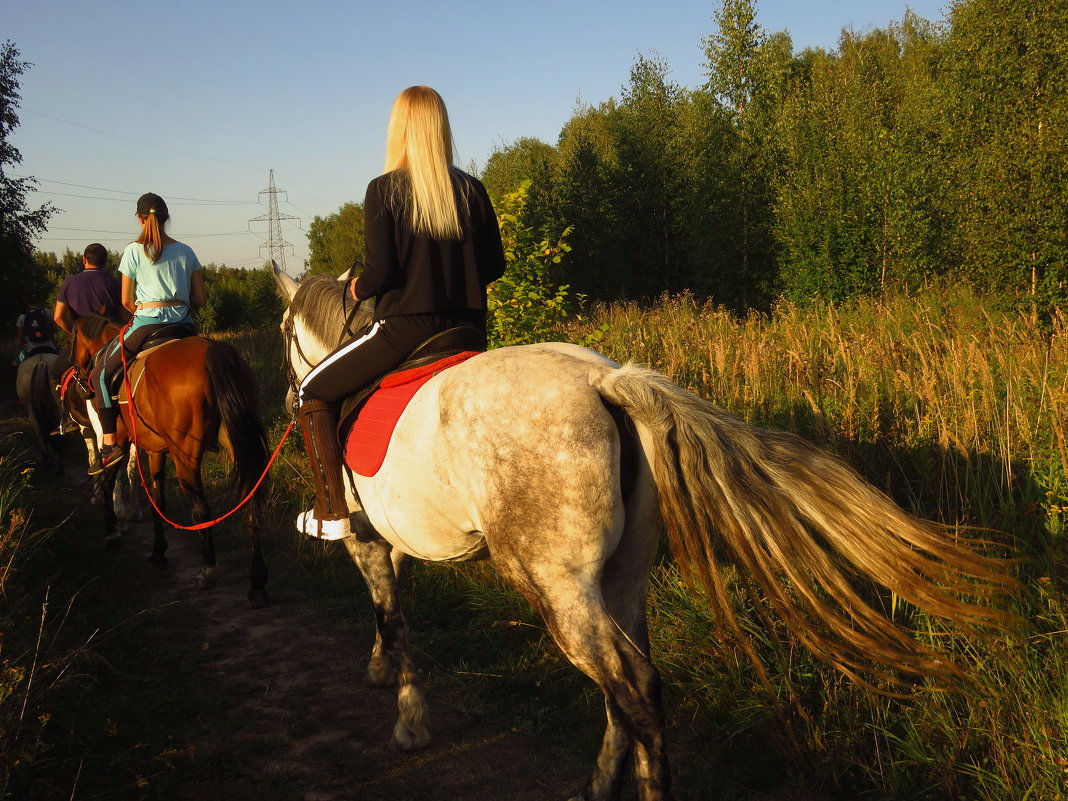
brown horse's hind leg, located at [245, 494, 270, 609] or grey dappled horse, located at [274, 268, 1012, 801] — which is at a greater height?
grey dappled horse, located at [274, 268, 1012, 801]

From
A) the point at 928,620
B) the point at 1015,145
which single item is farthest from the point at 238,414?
the point at 1015,145

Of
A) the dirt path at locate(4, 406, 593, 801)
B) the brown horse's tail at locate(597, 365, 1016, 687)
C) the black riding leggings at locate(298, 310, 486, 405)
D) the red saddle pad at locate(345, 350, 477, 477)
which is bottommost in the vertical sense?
the dirt path at locate(4, 406, 593, 801)

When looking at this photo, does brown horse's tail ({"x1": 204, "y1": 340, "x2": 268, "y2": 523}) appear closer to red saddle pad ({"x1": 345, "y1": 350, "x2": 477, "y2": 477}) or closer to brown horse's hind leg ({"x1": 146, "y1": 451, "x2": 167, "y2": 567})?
brown horse's hind leg ({"x1": 146, "y1": 451, "x2": 167, "y2": 567})

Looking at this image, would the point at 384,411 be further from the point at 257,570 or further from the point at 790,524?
the point at 257,570

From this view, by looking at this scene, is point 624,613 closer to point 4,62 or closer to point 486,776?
point 486,776

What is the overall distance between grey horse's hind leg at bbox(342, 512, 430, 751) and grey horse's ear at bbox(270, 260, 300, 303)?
174 cm

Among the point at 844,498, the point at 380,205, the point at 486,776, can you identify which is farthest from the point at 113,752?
the point at 844,498

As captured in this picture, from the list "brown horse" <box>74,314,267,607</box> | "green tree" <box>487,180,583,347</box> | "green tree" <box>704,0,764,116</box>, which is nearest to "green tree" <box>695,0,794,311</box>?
"green tree" <box>704,0,764,116</box>

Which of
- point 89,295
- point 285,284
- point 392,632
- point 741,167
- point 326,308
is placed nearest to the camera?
point 392,632

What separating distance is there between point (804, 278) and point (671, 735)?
19149 mm

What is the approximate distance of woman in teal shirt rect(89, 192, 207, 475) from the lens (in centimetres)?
657

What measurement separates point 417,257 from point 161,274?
4489 millimetres

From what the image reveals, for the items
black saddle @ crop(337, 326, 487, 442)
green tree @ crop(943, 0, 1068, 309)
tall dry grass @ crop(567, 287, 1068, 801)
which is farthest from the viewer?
green tree @ crop(943, 0, 1068, 309)

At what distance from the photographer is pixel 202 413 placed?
641cm
